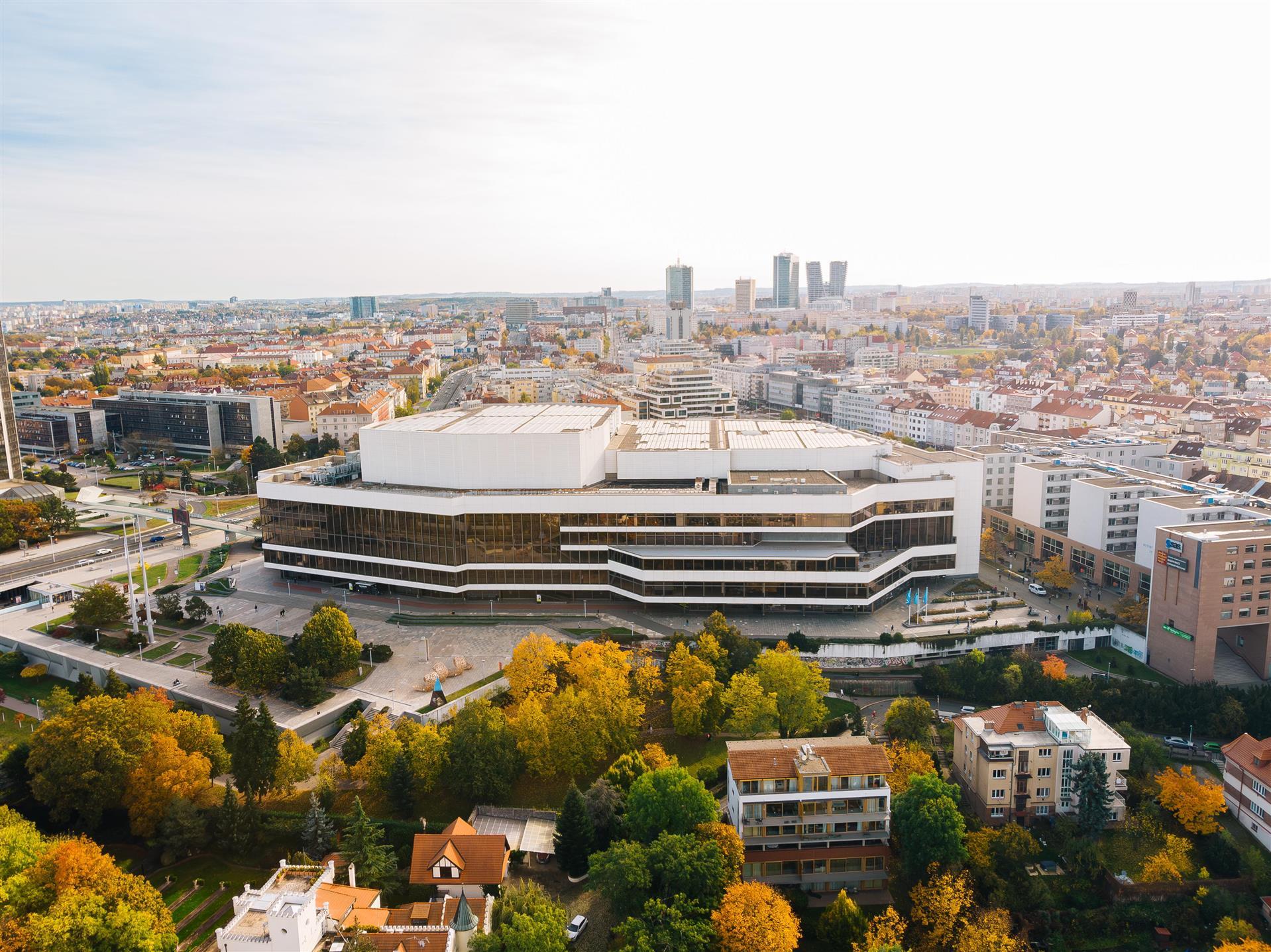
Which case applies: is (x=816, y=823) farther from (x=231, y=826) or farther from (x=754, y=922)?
(x=231, y=826)

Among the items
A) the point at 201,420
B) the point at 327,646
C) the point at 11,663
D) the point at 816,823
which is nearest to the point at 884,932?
the point at 816,823

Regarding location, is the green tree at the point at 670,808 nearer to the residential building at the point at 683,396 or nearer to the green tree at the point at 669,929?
the green tree at the point at 669,929

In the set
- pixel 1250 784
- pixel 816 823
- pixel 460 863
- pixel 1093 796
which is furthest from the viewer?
pixel 1250 784

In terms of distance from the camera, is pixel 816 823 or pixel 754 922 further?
pixel 816 823

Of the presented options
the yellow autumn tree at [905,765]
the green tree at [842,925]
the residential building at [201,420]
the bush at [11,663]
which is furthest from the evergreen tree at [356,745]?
Answer: the residential building at [201,420]

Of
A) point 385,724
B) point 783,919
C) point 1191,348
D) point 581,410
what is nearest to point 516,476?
point 581,410

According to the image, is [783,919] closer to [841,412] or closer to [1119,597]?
[1119,597]

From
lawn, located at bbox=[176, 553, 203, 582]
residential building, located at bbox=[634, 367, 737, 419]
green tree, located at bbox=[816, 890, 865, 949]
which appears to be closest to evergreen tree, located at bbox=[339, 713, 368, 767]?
green tree, located at bbox=[816, 890, 865, 949]
